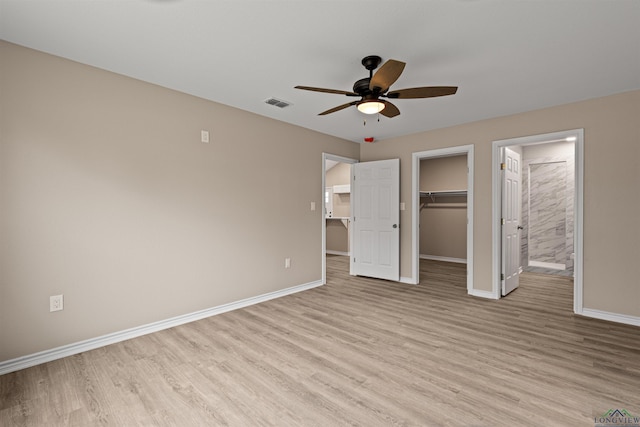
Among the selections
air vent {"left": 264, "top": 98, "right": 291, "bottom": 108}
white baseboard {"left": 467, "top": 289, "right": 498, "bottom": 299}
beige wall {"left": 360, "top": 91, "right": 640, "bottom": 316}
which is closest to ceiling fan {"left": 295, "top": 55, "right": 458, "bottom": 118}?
air vent {"left": 264, "top": 98, "right": 291, "bottom": 108}

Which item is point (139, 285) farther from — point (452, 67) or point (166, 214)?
point (452, 67)

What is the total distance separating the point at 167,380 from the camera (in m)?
2.22

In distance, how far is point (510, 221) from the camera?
178 inches

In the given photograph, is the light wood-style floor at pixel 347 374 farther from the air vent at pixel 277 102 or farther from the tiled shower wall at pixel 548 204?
the tiled shower wall at pixel 548 204

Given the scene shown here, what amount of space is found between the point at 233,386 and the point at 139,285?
1.54m

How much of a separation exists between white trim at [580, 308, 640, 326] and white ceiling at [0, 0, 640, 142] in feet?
7.98

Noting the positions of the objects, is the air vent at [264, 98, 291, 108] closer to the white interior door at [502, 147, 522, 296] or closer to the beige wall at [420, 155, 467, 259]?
the white interior door at [502, 147, 522, 296]

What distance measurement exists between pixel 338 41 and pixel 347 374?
2499 millimetres

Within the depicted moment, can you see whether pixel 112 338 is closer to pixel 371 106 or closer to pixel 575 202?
pixel 371 106

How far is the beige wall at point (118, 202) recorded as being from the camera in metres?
2.40

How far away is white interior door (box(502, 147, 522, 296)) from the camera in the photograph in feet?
14.1

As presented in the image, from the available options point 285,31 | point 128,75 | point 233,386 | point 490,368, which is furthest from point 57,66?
point 490,368

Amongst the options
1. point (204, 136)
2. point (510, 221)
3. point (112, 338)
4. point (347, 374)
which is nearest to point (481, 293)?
point (510, 221)

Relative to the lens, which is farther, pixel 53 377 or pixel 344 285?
pixel 344 285
